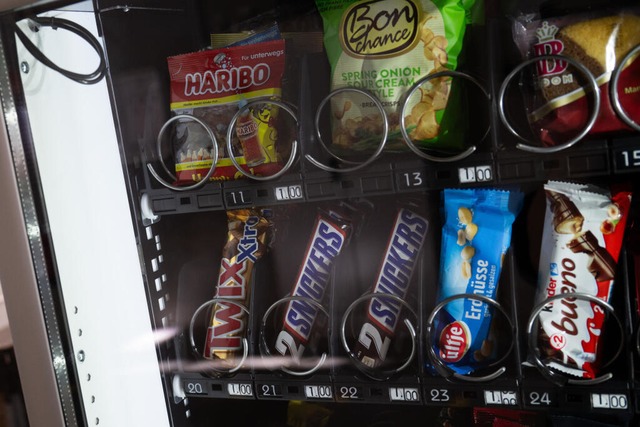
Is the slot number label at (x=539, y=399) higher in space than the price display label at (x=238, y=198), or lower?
lower

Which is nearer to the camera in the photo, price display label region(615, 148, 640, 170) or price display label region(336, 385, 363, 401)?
price display label region(615, 148, 640, 170)

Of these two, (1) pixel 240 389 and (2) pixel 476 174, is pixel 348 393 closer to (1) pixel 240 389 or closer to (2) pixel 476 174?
(1) pixel 240 389

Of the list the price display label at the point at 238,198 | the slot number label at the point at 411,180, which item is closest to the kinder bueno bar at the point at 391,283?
the slot number label at the point at 411,180

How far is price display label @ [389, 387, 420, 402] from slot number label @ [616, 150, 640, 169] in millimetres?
444

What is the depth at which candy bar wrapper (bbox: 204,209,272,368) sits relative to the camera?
3.77ft

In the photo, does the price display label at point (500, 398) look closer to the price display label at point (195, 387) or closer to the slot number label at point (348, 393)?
the slot number label at point (348, 393)

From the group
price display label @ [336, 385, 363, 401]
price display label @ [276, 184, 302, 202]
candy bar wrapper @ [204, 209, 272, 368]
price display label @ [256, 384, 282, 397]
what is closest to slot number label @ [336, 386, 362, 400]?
price display label @ [336, 385, 363, 401]

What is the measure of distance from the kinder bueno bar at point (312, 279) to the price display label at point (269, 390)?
6cm

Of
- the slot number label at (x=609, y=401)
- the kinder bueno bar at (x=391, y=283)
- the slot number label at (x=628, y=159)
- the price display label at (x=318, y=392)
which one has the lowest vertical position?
the slot number label at (x=609, y=401)

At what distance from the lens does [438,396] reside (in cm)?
98

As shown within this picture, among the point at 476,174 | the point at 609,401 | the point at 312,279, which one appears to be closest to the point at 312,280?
the point at 312,279

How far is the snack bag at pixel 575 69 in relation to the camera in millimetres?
855

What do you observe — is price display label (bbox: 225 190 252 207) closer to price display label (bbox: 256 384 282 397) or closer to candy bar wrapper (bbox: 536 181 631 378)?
price display label (bbox: 256 384 282 397)

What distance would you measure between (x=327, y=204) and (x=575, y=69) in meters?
0.46
